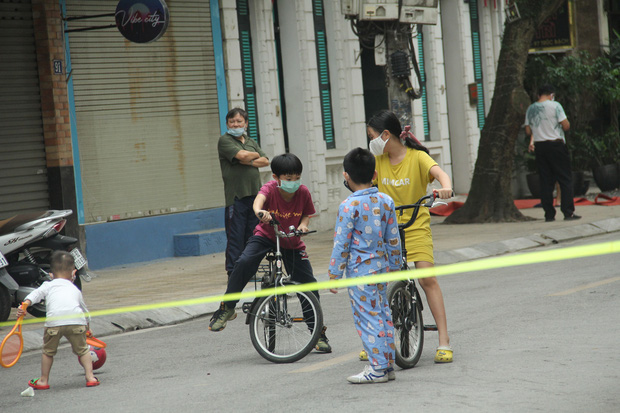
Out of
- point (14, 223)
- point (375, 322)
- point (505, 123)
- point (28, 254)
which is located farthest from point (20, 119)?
point (375, 322)

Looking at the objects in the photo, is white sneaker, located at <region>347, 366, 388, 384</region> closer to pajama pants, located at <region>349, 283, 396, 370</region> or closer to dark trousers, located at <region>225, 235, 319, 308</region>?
pajama pants, located at <region>349, 283, 396, 370</region>

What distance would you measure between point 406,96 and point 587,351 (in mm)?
8218

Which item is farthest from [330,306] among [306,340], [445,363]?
[445,363]

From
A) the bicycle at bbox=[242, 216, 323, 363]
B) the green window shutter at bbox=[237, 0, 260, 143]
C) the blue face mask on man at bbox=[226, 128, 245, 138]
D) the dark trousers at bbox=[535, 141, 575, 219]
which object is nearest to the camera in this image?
the bicycle at bbox=[242, 216, 323, 363]

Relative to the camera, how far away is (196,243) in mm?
14805

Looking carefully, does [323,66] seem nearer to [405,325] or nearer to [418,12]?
[418,12]

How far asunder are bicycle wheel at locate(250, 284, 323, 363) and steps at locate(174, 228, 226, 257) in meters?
7.63

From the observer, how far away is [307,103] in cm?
1728

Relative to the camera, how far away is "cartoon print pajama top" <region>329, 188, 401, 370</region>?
20.6 feet

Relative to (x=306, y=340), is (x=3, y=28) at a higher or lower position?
higher

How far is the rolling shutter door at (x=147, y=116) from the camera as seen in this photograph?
46.2 ft

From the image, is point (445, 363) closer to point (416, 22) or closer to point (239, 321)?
point (239, 321)

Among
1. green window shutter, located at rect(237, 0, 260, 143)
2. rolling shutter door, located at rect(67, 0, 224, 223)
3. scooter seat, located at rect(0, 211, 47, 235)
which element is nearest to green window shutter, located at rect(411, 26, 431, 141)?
green window shutter, located at rect(237, 0, 260, 143)

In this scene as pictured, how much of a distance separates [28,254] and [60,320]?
9.97 feet
